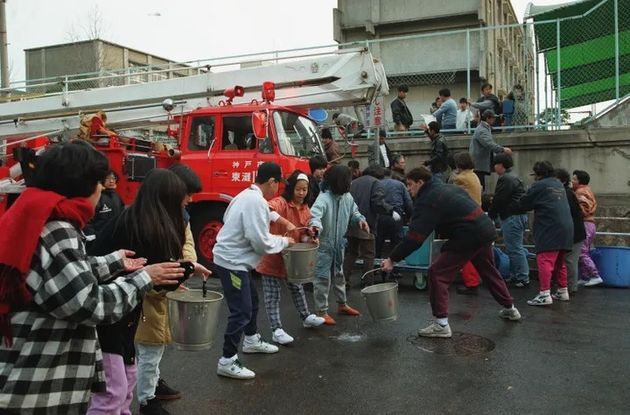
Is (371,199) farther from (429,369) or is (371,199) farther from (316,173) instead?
(429,369)

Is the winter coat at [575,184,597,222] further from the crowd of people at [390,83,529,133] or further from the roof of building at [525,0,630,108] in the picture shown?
the crowd of people at [390,83,529,133]

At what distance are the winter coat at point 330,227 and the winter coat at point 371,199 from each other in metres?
1.55

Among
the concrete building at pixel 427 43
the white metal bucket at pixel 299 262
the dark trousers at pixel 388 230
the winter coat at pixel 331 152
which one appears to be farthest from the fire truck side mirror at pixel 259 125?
the concrete building at pixel 427 43

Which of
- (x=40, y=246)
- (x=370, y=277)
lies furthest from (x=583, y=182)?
(x=40, y=246)

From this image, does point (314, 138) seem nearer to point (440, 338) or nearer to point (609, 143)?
point (440, 338)

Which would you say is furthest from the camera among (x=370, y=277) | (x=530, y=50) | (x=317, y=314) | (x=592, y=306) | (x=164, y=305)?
(x=530, y=50)

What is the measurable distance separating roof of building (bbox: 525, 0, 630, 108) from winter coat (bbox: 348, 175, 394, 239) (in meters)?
5.23

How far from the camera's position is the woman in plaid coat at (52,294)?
2020 millimetres

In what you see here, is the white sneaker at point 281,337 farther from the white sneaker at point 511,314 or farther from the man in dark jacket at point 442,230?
the white sneaker at point 511,314

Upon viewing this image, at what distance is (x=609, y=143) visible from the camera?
10.1 meters

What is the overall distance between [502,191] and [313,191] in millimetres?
2567

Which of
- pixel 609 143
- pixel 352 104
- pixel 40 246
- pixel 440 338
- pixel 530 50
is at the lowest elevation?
pixel 440 338

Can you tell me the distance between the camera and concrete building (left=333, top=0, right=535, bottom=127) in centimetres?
1877

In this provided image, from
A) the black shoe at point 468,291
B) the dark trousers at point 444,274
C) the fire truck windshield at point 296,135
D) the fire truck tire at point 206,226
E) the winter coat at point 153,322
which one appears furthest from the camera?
the fire truck tire at point 206,226
